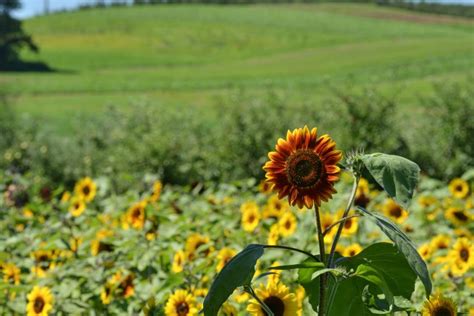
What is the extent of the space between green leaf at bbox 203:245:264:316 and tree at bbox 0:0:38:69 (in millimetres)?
43637

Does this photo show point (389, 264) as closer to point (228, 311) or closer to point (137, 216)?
point (228, 311)

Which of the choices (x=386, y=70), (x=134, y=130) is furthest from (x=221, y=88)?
(x=134, y=130)

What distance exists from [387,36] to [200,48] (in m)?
12.9

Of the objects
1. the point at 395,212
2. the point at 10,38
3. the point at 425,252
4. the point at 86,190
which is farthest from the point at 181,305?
the point at 10,38

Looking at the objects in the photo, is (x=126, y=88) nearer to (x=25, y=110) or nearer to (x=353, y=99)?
(x=25, y=110)

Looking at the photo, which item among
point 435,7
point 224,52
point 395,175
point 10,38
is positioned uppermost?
point 395,175

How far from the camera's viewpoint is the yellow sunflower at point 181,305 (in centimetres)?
222

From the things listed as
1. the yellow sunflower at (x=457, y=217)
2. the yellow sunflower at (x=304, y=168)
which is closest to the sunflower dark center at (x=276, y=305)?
the yellow sunflower at (x=304, y=168)

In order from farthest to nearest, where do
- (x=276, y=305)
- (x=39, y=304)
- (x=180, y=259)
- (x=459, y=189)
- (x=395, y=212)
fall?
(x=459, y=189), (x=395, y=212), (x=180, y=259), (x=39, y=304), (x=276, y=305)

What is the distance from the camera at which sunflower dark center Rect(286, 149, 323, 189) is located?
1.58m

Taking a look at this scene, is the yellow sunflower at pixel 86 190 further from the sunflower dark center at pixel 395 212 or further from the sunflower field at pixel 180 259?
the sunflower dark center at pixel 395 212

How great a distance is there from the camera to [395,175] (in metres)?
1.46

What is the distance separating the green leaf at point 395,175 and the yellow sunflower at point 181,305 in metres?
0.96

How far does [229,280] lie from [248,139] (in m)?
6.12
